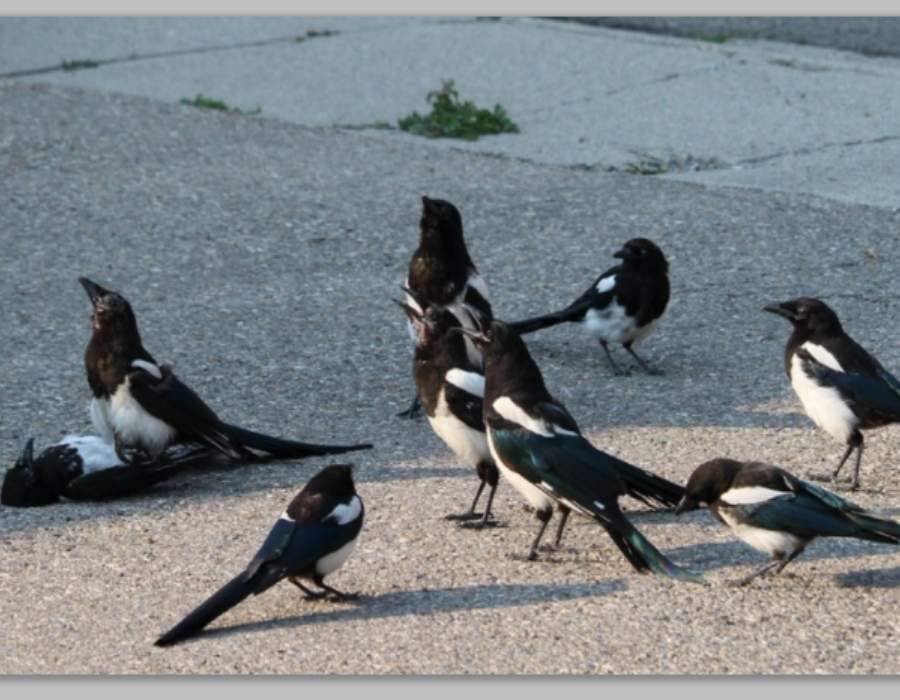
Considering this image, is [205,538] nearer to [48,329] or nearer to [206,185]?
[48,329]

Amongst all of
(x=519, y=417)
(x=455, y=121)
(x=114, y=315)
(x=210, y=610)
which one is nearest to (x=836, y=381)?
(x=519, y=417)

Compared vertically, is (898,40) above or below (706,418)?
above

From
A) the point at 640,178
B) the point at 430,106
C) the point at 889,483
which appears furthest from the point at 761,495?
the point at 430,106

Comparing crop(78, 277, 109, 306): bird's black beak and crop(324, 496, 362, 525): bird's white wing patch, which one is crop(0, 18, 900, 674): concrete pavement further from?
crop(78, 277, 109, 306): bird's black beak

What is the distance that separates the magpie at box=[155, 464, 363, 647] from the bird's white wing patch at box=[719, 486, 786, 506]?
3.96ft

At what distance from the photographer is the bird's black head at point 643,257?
8984 millimetres

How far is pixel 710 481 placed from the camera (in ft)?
21.4

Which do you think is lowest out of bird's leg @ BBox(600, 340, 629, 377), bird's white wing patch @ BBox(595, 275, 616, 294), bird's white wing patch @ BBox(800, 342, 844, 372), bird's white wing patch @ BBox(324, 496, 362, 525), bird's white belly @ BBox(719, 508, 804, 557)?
bird's leg @ BBox(600, 340, 629, 377)

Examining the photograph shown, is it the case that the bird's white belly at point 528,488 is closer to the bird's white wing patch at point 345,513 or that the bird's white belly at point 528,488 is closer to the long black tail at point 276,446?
the bird's white wing patch at point 345,513

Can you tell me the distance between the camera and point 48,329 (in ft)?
31.6

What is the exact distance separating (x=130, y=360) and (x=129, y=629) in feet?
5.84

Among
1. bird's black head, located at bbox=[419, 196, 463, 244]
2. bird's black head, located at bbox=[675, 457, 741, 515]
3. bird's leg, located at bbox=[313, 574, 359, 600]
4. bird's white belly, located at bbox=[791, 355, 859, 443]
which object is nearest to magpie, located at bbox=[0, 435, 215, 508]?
bird's leg, located at bbox=[313, 574, 359, 600]

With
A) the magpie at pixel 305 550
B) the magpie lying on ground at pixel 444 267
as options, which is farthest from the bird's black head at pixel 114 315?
the magpie at pixel 305 550

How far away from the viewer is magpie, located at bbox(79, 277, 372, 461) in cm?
768
